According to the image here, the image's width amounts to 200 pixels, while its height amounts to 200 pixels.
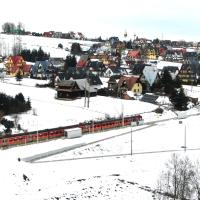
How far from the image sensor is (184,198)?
22.8m

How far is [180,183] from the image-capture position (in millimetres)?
23516

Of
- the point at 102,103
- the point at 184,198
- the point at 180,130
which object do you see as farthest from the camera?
the point at 102,103

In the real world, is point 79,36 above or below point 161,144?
above

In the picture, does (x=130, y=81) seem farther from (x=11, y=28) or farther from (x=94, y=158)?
(x=11, y=28)

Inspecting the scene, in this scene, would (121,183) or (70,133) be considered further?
(70,133)

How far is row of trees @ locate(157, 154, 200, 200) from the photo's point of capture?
22913 mm

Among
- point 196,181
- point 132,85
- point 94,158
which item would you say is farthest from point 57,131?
point 132,85

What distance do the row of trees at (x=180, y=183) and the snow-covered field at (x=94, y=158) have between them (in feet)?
2.39

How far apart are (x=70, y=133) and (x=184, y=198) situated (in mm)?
12661

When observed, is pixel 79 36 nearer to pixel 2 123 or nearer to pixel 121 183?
pixel 2 123

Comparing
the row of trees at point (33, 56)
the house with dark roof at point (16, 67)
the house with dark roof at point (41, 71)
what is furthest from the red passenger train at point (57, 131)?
the row of trees at point (33, 56)

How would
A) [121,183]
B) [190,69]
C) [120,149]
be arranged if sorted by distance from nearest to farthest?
[121,183], [120,149], [190,69]

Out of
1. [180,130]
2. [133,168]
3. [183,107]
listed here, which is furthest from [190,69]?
[133,168]

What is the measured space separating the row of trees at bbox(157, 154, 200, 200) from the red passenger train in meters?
9.36
